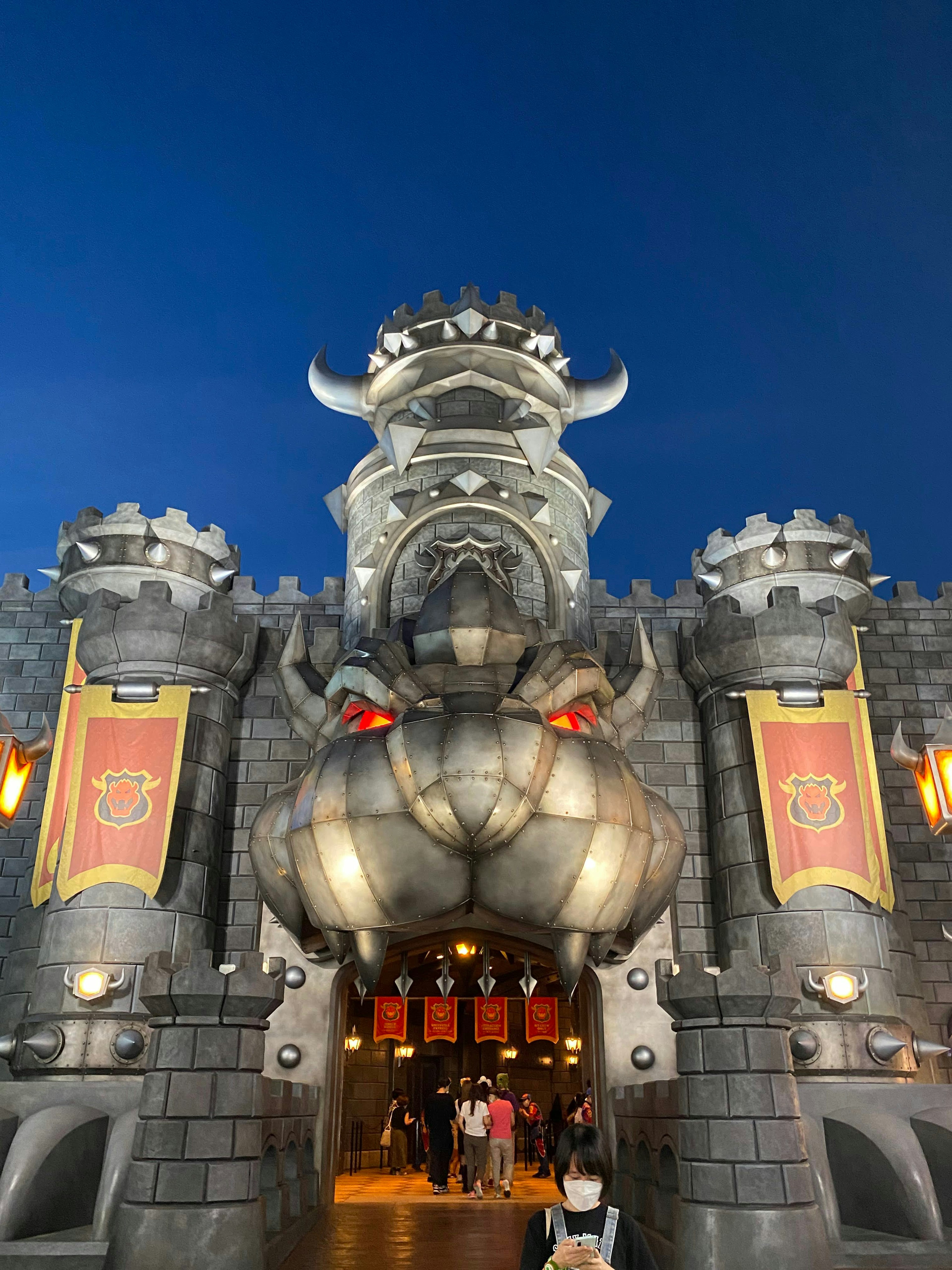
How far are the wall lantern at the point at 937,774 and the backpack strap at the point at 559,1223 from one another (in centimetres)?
554

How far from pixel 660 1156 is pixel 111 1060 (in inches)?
214

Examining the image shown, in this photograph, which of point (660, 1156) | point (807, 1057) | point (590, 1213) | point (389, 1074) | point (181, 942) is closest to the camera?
point (590, 1213)

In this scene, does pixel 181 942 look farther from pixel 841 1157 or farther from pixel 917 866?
pixel 917 866

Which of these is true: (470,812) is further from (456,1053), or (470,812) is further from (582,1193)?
(456,1053)

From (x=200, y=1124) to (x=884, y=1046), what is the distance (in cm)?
676

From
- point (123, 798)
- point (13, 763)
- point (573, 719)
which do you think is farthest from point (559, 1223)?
point (123, 798)

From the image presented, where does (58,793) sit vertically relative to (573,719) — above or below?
above

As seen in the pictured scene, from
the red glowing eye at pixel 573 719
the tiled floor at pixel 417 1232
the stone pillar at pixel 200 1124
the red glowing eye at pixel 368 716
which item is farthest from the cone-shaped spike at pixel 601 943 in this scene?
the stone pillar at pixel 200 1124

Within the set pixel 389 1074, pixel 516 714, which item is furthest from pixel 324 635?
pixel 389 1074

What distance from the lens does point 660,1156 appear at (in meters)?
8.20

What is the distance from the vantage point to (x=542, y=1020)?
1448 cm

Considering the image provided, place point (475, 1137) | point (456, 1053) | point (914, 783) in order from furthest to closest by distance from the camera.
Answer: point (456, 1053) → point (914, 783) → point (475, 1137)

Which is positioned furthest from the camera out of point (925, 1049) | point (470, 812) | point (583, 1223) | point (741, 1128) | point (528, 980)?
point (528, 980)

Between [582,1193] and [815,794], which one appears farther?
[815,794]
